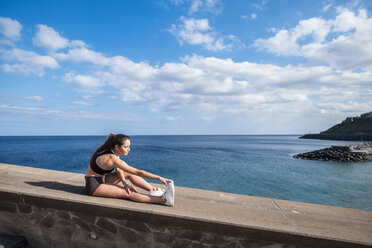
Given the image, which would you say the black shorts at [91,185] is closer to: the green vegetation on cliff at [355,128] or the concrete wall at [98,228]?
the concrete wall at [98,228]

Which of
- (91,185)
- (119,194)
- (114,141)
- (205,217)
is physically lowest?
(205,217)

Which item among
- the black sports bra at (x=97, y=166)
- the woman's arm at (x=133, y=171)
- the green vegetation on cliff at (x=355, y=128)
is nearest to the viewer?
the woman's arm at (x=133, y=171)

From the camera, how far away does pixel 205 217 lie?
2527mm

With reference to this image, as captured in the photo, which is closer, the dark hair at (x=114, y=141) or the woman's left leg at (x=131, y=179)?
the dark hair at (x=114, y=141)

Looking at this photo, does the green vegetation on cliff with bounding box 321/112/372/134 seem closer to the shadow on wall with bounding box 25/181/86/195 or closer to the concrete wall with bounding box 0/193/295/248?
the concrete wall with bounding box 0/193/295/248

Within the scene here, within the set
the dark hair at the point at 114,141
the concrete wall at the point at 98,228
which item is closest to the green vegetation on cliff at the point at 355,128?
the concrete wall at the point at 98,228

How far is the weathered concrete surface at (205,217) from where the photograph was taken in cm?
238

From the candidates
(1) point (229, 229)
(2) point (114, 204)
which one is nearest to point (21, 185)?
(2) point (114, 204)

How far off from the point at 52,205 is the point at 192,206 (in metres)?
2.04

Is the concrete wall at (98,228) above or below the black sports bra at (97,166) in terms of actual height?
below

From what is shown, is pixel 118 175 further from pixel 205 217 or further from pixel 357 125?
pixel 357 125

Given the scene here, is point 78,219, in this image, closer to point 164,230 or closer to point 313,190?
point 164,230

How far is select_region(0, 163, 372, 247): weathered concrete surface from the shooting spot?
2.38 metres

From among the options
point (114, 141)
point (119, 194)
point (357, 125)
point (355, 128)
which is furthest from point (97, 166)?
point (357, 125)
